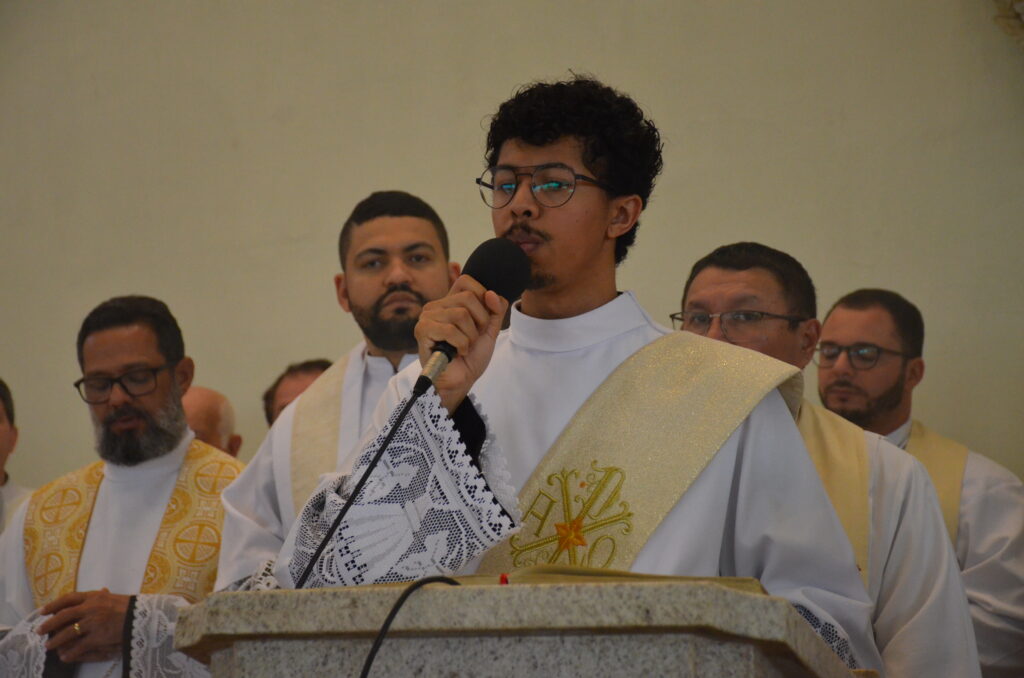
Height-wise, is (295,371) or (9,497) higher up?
(295,371)

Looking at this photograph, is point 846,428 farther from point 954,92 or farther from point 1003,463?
point 954,92

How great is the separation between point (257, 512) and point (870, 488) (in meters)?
1.91

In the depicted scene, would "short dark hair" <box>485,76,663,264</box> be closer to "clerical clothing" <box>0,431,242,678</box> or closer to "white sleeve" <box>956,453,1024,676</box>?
"clerical clothing" <box>0,431,242,678</box>

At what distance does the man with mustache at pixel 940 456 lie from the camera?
4.80 m

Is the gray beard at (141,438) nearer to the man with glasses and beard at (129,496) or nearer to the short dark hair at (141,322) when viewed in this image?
the man with glasses and beard at (129,496)

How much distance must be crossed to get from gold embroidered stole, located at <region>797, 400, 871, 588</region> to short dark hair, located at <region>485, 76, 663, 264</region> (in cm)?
114

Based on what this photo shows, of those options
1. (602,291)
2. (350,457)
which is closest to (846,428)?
(602,291)

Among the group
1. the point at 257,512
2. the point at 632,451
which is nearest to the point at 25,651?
the point at 257,512

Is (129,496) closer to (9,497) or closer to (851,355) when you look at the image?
(9,497)

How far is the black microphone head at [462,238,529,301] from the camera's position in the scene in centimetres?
290

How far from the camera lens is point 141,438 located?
5.05 meters

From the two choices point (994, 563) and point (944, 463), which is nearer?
point (994, 563)

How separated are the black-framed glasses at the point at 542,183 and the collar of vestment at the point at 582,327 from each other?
0.34 meters

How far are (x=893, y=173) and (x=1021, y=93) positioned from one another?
25.6 inches
